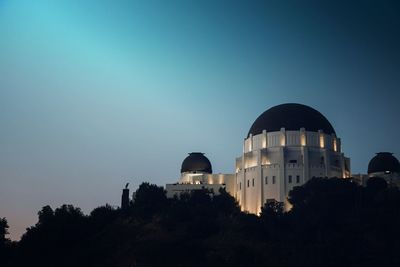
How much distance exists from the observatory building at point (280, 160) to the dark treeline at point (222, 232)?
14.5 ft

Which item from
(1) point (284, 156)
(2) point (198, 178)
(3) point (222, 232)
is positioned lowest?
(3) point (222, 232)

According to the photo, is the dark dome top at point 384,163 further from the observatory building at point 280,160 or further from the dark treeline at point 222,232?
the dark treeline at point 222,232

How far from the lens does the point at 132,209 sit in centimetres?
8044

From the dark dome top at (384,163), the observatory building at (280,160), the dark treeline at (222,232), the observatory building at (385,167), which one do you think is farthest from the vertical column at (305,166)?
the dark dome top at (384,163)

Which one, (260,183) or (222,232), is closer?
(222,232)

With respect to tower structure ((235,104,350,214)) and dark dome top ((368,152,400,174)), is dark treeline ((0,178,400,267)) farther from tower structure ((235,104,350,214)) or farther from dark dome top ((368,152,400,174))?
dark dome top ((368,152,400,174))

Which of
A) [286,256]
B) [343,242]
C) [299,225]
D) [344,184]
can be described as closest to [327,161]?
[344,184]

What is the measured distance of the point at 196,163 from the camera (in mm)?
98188

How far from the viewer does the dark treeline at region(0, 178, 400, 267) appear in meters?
51.9

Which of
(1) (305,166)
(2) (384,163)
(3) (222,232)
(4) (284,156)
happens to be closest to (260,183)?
(4) (284,156)

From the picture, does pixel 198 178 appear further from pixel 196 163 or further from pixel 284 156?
pixel 284 156

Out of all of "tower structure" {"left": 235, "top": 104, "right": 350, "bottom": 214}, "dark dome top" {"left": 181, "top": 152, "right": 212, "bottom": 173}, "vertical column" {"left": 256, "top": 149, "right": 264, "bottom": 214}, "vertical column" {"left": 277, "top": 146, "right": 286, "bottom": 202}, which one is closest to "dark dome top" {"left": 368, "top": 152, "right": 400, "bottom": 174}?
"tower structure" {"left": 235, "top": 104, "right": 350, "bottom": 214}

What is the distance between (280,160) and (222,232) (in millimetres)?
23805

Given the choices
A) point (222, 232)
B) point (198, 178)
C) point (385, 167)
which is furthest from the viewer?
point (198, 178)
